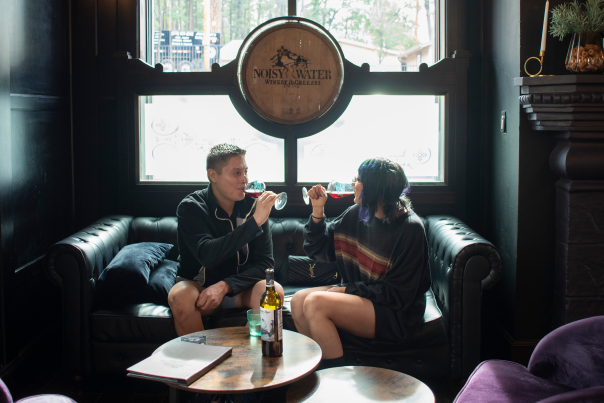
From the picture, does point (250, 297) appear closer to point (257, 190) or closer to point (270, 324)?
point (257, 190)

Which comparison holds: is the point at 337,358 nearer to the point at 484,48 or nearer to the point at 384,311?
the point at 384,311

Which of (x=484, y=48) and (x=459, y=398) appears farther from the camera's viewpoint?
(x=484, y=48)

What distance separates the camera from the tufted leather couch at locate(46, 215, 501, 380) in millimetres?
2373

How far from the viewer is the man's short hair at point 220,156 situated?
2.56 meters

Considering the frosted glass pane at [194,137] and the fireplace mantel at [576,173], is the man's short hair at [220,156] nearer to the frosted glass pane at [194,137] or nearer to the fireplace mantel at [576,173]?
the frosted glass pane at [194,137]

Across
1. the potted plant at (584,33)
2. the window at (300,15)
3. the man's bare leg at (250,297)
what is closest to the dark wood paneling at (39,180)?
the window at (300,15)

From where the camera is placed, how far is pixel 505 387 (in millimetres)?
1636

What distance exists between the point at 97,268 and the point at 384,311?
1.44 meters

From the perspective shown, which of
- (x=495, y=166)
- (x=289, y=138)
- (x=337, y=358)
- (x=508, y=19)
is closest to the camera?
(x=337, y=358)

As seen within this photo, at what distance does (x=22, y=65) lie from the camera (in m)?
2.73

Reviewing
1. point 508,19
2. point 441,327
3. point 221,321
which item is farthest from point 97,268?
point 508,19

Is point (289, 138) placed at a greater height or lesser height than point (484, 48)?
lesser

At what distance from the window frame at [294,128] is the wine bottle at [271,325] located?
165 cm

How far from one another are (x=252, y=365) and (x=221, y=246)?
0.80 meters
